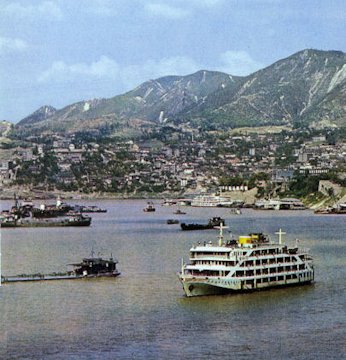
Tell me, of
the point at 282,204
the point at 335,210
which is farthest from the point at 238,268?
the point at 282,204

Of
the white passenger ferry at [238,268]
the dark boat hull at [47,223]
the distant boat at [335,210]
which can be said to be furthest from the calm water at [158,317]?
the distant boat at [335,210]

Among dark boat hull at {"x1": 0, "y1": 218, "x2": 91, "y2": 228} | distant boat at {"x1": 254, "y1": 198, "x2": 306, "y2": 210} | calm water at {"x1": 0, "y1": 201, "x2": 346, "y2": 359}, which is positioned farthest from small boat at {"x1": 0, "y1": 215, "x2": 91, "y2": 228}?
distant boat at {"x1": 254, "y1": 198, "x2": 306, "y2": 210}

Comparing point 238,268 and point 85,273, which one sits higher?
point 238,268

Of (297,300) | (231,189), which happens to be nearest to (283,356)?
(297,300)

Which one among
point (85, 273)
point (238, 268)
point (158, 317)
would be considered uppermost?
point (238, 268)

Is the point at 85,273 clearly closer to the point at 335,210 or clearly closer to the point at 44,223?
the point at 44,223

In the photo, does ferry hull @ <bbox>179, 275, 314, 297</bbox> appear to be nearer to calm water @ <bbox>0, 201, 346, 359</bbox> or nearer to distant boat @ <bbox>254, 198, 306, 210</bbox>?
calm water @ <bbox>0, 201, 346, 359</bbox>

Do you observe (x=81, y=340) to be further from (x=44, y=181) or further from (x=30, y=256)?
(x=44, y=181)

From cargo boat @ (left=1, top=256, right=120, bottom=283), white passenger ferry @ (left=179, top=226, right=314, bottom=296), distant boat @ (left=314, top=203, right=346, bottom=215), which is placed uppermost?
distant boat @ (left=314, top=203, right=346, bottom=215)
